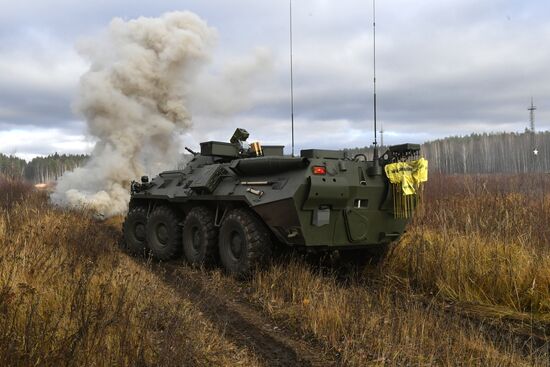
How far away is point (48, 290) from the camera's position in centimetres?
478

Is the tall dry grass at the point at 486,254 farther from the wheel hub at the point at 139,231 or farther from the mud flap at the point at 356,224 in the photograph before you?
the wheel hub at the point at 139,231

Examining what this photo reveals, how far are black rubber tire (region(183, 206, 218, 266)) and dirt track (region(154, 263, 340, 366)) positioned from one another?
793 millimetres

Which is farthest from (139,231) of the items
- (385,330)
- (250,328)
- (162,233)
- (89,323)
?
(89,323)

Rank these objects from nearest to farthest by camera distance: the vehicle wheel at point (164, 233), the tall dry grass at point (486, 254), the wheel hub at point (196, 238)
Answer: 1. the tall dry grass at point (486, 254)
2. the wheel hub at point (196, 238)
3. the vehicle wheel at point (164, 233)

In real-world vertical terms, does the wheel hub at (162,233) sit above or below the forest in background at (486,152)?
below

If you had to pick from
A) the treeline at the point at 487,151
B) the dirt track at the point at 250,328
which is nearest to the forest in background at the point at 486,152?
the treeline at the point at 487,151

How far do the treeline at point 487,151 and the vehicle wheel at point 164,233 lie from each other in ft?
155

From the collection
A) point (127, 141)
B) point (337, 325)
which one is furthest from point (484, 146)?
point (337, 325)

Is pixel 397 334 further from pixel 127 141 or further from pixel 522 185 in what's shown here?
pixel 127 141

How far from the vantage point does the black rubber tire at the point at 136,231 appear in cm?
1116

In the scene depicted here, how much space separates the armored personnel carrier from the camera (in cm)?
708

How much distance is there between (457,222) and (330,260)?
117 inches

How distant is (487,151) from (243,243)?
56029 millimetres

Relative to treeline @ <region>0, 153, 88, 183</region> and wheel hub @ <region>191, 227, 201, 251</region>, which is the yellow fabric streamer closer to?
wheel hub @ <region>191, 227, 201, 251</region>
